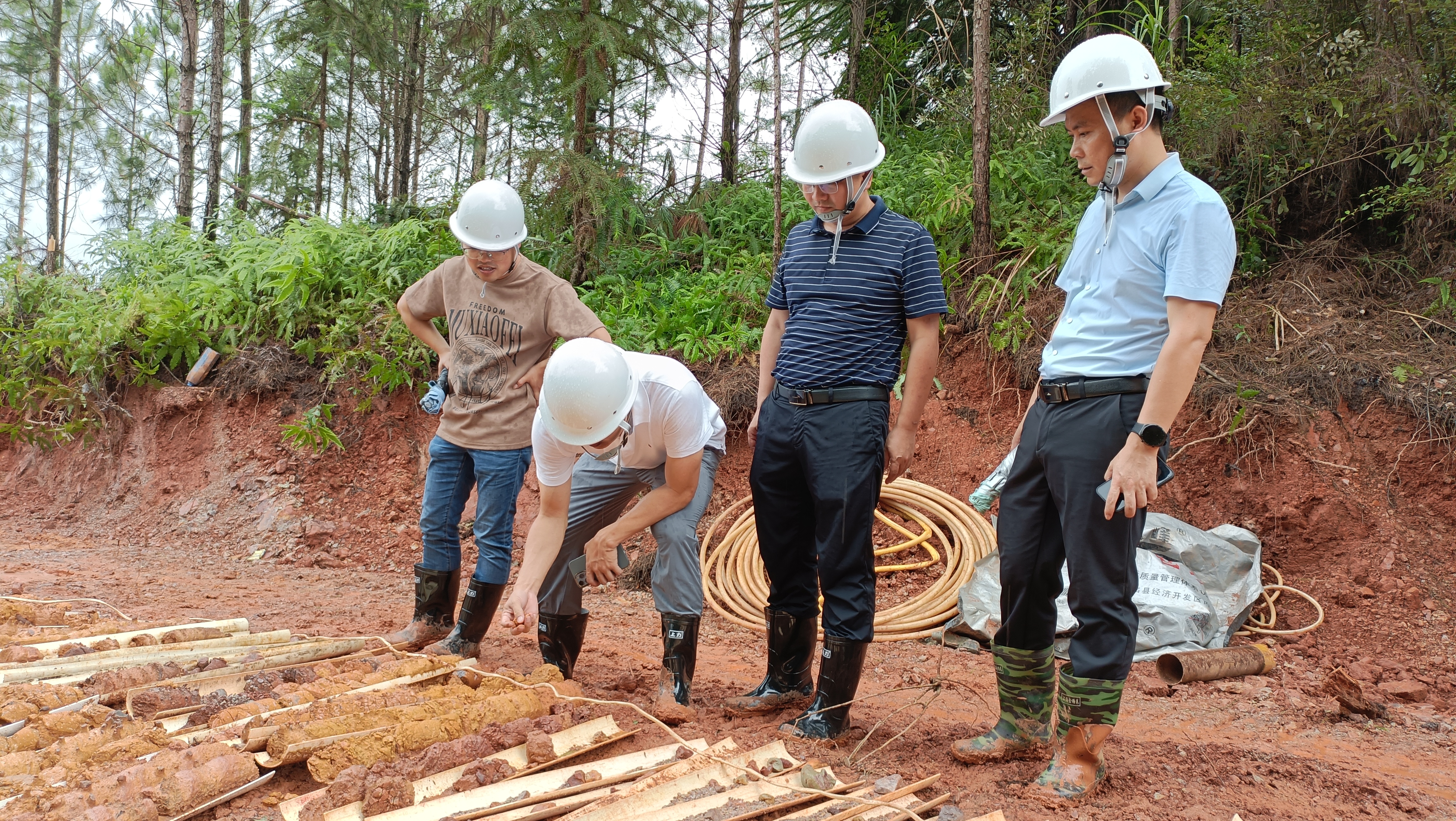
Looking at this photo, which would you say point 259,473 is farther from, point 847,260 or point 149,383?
point 847,260

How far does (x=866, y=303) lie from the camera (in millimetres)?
3031

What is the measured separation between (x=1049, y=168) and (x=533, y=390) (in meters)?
4.80

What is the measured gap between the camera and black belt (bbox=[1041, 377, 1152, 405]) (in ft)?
7.86

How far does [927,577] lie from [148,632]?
3.80m

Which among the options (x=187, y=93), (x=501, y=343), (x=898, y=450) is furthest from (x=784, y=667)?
(x=187, y=93)

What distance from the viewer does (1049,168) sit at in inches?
278

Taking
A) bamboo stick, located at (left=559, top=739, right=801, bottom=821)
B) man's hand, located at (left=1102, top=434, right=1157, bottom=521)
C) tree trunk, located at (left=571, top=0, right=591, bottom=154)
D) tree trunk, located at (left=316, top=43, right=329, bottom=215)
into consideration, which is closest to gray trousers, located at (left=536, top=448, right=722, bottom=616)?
bamboo stick, located at (left=559, top=739, right=801, bottom=821)

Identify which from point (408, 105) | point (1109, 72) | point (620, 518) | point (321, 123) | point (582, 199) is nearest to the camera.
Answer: point (1109, 72)

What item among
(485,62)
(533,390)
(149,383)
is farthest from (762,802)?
(149,383)

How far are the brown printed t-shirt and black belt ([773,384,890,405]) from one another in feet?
3.46

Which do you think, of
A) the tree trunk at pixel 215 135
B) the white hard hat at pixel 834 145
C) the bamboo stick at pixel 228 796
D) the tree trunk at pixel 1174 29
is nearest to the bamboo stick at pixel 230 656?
the bamboo stick at pixel 228 796

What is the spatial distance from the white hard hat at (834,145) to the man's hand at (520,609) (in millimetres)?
1476

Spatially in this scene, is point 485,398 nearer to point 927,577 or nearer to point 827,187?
point 827,187

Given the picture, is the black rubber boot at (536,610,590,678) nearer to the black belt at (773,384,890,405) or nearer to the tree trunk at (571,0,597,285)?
the black belt at (773,384,890,405)
